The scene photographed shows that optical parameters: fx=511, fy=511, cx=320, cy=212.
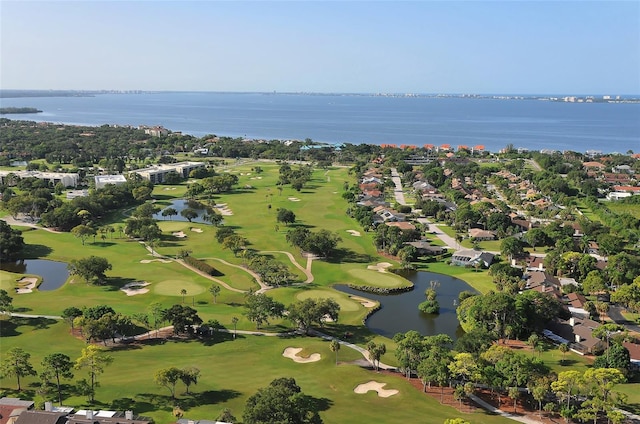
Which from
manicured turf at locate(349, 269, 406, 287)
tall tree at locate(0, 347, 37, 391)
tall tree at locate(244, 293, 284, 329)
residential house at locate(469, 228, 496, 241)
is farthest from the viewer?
residential house at locate(469, 228, 496, 241)

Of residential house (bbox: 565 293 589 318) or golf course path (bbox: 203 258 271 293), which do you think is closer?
residential house (bbox: 565 293 589 318)

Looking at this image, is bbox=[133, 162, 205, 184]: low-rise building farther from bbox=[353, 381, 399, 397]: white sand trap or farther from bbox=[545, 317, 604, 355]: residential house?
bbox=[545, 317, 604, 355]: residential house

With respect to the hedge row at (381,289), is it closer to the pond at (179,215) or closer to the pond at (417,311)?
the pond at (417,311)

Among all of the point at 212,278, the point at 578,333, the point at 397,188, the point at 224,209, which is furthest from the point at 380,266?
the point at 397,188

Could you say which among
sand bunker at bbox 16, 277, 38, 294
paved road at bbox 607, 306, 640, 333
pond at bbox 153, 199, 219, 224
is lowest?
sand bunker at bbox 16, 277, 38, 294

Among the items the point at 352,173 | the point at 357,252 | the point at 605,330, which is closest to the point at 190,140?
the point at 352,173

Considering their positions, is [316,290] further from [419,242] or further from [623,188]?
[623,188]

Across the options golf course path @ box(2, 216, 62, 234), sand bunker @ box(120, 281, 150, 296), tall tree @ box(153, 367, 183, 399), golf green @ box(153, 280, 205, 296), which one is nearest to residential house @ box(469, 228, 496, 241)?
golf green @ box(153, 280, 205, 296)
